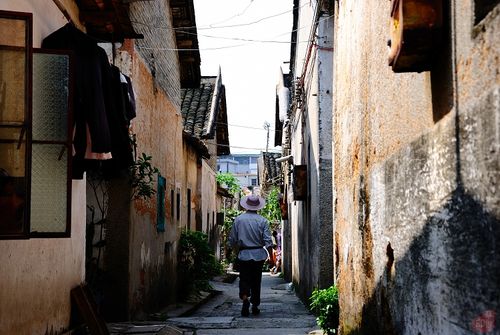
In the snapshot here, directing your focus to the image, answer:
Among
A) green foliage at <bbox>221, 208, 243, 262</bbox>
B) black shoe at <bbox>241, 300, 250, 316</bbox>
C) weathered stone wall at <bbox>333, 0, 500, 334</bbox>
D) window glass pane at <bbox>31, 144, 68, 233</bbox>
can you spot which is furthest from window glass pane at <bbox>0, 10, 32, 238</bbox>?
green foliage at <bbox>221, 208, 243, 262</bbox>

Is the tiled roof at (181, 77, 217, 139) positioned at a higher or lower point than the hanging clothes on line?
higher

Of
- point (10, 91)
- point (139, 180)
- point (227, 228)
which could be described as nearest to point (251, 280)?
point (139, 180)

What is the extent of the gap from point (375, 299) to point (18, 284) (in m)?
2.79

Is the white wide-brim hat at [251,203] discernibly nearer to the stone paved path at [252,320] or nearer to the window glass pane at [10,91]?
the stone paved path at [252,320]

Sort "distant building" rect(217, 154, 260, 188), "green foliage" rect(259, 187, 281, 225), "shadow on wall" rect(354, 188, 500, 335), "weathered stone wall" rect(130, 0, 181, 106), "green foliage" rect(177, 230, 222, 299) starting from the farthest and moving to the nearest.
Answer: "distant building" rect(217, 154, 260, 188), "green foliage" rect(259, 187, 281, 225), "green foliage" rect(177, 230, 222, 299), "weathered stone wall" rect(130, 0, 181, 106), "shadow on wall" rect(354, 188, 500, 335)

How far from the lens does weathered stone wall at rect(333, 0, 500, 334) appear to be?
2.73 metres

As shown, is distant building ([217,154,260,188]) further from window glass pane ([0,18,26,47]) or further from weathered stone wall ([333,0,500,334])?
window glass pane ([0,18,26,47])

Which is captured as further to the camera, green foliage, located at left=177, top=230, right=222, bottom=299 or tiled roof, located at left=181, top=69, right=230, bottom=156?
tiled roof, located at left=181, top=69, right=230, bottom=156

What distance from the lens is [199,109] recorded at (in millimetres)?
22641

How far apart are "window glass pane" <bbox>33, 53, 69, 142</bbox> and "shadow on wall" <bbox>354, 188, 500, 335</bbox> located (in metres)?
2.64

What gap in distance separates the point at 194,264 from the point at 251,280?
394 cm

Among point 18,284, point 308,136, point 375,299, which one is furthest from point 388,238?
point 308,136

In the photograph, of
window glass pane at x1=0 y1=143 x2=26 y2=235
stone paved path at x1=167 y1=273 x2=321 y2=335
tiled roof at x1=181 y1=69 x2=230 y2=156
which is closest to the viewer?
window glass pane at x1=0 y1=143 x2=26 y2=235

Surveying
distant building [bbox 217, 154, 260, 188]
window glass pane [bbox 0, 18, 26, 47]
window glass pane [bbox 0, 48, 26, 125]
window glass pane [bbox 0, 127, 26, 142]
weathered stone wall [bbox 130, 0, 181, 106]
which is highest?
distant building [bbox 217, 154, 260, 188]
